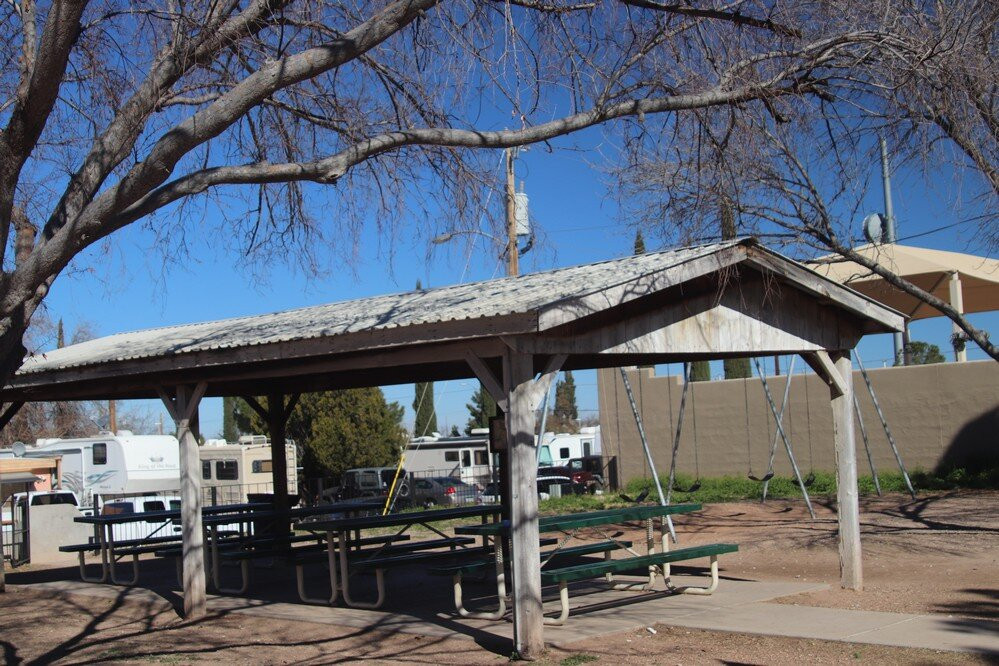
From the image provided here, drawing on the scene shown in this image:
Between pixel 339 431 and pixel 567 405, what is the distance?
44368 millimetres

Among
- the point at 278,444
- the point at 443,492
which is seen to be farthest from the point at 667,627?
the point at 443,492

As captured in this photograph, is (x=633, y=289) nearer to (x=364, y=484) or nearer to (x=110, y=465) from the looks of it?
(x=110, y=465)

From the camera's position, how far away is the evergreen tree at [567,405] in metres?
77.9

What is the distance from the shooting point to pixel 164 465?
30391 mm

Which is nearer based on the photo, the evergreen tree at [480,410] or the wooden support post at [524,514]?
the wooden support post at [524,514]

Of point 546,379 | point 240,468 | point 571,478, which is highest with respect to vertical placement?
point 546,379

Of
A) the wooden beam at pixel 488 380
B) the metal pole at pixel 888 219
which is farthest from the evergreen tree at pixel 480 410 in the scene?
the wooden beam at pixel 488 380

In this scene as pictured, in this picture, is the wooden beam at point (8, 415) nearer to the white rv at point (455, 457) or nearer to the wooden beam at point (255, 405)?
the wooden beam at point (255, 405)

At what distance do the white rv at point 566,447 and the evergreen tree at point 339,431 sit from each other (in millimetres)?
6128

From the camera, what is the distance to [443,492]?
30.3m

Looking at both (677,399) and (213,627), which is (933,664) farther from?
(677,399)

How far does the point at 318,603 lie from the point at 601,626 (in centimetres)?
360

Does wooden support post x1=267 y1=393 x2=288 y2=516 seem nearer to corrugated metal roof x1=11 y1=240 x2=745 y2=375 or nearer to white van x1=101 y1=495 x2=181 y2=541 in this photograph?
corrugated metal roof x1=11 y1=240 x2=745 y2=375

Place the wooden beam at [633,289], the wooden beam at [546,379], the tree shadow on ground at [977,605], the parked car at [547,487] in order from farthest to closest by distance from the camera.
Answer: the parked car at [547,487], the tree shadow on ground at [977,605], the wooden beam at [546,379], the wooden beam at [633,289]
